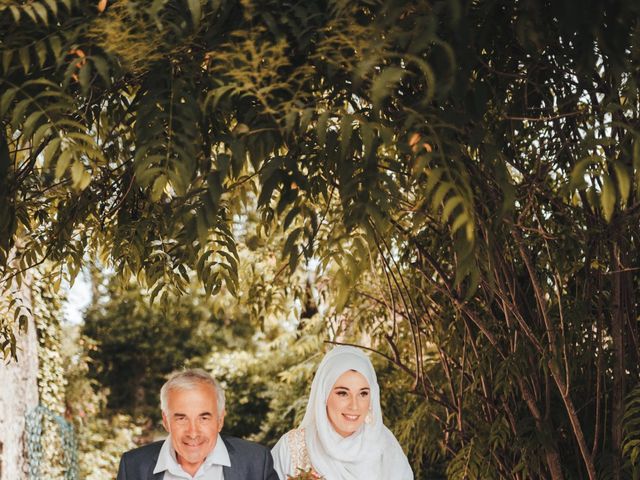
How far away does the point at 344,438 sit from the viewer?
3.18m

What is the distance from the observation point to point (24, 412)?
8180mm

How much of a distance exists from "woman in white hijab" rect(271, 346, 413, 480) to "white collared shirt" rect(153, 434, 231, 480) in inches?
15.8

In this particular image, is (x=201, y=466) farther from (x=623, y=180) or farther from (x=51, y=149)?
(x=623, y=180)

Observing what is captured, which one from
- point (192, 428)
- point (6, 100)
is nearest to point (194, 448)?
point (192, 428)

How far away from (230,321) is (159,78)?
14.0m

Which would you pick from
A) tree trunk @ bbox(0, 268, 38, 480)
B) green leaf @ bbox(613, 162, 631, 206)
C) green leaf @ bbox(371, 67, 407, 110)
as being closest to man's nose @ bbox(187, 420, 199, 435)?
green leaf @ bbox(371, 67, 407, 110)

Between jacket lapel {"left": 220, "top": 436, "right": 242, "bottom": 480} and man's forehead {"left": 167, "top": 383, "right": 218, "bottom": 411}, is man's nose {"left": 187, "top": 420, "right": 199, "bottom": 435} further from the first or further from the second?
jacket lapel {"left": 220, "top": 436, "right": 242, "bottom": 480}

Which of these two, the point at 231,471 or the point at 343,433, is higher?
the point at 343,433

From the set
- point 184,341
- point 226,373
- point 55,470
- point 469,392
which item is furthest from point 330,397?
point 184,341

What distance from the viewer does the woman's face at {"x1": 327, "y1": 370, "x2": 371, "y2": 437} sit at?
123 inches

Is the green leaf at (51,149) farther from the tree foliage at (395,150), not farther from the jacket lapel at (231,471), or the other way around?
the jacket lapel at (231,471)

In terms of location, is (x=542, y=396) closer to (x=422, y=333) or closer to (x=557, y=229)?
(x=557, y=229)

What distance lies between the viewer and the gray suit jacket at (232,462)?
2791 mm

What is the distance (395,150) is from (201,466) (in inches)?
43.8
